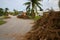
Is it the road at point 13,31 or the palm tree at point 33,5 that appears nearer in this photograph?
the road at point 13,31

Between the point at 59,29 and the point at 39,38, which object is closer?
the point at 59,29

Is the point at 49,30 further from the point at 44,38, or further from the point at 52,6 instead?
the point at 52,6

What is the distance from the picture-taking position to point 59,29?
246 inches

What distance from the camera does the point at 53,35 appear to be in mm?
6137

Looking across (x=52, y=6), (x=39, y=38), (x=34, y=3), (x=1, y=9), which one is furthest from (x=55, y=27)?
(x=1, y=9)

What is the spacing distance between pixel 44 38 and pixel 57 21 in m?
0.79

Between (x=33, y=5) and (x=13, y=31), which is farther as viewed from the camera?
(x=33, y=5)

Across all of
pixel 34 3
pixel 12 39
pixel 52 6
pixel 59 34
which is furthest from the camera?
pixel 34 3

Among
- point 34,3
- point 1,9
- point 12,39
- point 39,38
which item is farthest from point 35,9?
point 39,38

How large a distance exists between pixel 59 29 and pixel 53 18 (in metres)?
0.53

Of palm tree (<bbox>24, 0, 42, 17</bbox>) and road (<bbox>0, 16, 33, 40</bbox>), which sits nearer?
road (<bbox>0, 16, 33, 40</bbox>)

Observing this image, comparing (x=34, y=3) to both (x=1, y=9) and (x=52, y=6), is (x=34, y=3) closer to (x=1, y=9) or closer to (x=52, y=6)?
(x=1, y=9)

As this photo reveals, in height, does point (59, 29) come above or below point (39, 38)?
above

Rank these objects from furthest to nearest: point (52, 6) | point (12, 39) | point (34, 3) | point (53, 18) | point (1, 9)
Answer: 1. point (1, 9)
2. point (34, 3)
3. point (12, 39)
4. point (52, 6)
5. point (53, 18)
